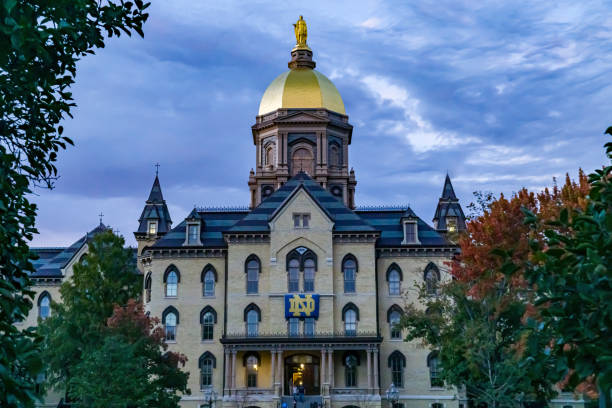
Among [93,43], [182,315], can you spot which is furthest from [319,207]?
[93,43]

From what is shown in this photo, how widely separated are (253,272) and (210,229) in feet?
18.9

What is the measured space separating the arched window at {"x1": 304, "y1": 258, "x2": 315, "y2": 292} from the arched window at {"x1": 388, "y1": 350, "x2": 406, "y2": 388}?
7.75m

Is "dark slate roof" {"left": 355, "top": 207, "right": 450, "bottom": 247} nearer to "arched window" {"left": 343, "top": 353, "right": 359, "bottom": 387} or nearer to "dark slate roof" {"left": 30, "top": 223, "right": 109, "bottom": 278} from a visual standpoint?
"arched window" {"left": 343, "top": 353, "right": 359, "bottom": 387}

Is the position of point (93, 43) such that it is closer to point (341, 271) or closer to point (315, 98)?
point (341, 271)

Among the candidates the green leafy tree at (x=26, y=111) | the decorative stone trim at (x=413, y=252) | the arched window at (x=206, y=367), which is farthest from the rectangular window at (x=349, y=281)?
the green leafy tree at (x=26, y=111)

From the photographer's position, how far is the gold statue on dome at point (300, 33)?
74.9 meters

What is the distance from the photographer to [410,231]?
55.2 metres

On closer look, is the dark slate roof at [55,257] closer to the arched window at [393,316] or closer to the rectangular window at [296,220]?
the rectangular window at [296,220]

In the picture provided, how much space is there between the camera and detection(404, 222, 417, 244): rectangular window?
5491 centimetres

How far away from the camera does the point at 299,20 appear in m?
77.0

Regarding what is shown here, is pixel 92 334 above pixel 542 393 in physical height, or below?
above

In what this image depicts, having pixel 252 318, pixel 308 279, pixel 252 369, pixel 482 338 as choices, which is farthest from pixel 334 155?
pixel 482 338

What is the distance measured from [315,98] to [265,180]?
904cm

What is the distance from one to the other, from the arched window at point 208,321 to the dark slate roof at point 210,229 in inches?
190
